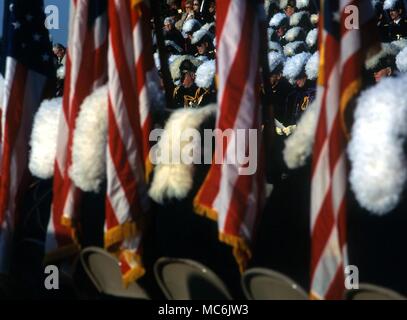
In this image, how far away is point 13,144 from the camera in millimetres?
4629

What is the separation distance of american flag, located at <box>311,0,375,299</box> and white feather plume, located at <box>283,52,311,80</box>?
5716 mm

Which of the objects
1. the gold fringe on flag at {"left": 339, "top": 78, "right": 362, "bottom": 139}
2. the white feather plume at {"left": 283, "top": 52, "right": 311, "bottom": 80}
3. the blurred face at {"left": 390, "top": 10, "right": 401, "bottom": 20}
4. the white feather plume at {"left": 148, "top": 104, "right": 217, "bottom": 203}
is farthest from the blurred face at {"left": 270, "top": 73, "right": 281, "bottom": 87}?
the gold fringe on flag at {"left": 339, "top": 78, "right": 362, "bottom": 139}

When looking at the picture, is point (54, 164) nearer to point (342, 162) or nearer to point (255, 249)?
point (255, 249)

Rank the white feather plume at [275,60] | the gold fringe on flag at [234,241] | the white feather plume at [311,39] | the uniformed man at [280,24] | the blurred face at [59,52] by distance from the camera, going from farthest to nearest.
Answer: the uniformed man at [280,24], the blurred face at [59,52], the white feather plume at [311,39], the white feather plume at [275,60], the gold fringe on flag at [234,241]

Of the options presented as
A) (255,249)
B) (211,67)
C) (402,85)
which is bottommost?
(255,249)

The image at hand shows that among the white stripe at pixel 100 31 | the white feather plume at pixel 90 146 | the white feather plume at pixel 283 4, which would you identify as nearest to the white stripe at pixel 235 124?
the white feather plume at pixel 90 146

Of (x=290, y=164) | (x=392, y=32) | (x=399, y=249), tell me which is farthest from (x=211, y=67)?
(x=399, y=249)

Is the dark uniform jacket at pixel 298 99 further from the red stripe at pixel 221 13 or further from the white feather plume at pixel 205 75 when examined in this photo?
the red stripe at pixel 221 13

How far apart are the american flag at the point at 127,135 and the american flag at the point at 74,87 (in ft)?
0.90

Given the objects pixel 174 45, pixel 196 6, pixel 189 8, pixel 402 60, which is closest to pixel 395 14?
pixel 174 45

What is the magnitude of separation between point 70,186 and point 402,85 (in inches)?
87.3

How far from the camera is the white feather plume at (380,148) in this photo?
298 cm

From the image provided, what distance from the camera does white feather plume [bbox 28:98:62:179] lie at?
4.46m

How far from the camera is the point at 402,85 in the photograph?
312cm
